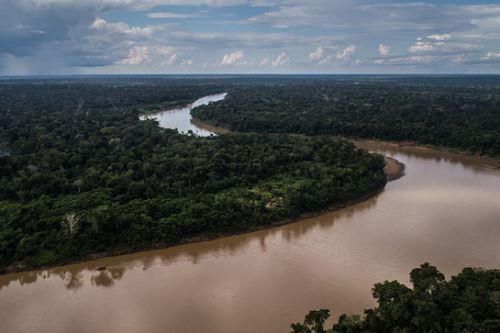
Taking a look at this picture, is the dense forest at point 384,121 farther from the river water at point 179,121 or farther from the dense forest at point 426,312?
the dense forest at point 426,312

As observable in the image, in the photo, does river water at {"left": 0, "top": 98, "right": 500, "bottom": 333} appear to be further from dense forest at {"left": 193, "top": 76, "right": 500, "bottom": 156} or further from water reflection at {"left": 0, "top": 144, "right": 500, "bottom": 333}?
dense forest at {"left": 193, "top": 76, "right": 500, "bottom": 156}

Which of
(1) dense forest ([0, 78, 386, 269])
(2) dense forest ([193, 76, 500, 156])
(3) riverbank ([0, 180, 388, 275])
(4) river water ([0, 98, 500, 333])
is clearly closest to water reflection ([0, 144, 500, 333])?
(4) river water ([0, 98, 500, 333])

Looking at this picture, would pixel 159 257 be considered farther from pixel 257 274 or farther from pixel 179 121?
pixel 179 121

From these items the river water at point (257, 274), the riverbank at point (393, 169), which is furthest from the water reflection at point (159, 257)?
the riverbank at point (393, 169)

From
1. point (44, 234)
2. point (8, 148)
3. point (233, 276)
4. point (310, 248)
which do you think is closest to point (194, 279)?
point (233, 276)

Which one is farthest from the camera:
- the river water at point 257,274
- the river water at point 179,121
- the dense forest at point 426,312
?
the river water at point 179,121

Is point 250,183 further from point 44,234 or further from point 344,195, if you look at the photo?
point 44,234
